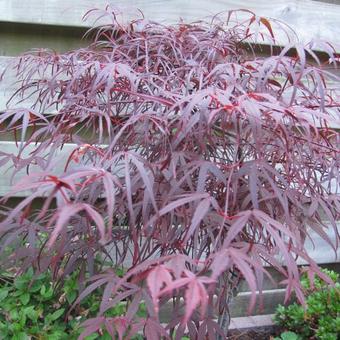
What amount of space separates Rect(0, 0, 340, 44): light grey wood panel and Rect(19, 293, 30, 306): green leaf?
97 cm

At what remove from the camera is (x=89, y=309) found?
1323 millimetres

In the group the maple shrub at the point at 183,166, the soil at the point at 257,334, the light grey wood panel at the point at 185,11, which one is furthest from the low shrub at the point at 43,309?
the light grey wood panel at the point at 185,11

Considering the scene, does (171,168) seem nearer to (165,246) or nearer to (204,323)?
(165,246)

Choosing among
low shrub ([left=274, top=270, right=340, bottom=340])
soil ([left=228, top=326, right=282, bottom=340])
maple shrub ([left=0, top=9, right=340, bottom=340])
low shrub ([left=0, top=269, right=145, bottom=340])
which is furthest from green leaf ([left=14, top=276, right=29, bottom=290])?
low shrub ([left=274, top=270, right=340, bottom=340])

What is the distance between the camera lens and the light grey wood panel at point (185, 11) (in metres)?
1.61

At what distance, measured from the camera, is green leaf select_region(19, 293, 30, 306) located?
4.25ft

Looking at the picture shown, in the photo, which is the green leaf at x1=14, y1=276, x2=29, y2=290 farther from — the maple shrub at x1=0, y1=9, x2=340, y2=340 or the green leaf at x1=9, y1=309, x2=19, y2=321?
the maple shrub at x1=0, y1=9, x2=340, y2=340

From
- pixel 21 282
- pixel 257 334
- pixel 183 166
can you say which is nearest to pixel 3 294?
pixel 21 282

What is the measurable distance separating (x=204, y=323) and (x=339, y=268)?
1.44 m

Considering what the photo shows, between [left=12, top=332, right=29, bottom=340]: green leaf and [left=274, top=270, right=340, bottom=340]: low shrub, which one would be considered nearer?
[left=12, top=332, right=29, bottom=340]: green leaf

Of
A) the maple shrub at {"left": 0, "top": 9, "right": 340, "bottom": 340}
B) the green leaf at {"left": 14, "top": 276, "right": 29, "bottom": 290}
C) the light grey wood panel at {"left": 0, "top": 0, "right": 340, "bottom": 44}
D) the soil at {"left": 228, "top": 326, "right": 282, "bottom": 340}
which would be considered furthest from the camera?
the soil at {"left": 228, "top": 326, "right": 282, "bottom": 340}

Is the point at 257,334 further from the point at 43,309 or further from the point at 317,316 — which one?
the point at 43,309

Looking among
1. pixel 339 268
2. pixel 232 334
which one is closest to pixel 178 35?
pixel 232 334

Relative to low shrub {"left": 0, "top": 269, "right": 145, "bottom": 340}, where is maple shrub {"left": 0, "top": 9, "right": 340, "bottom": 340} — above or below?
above
